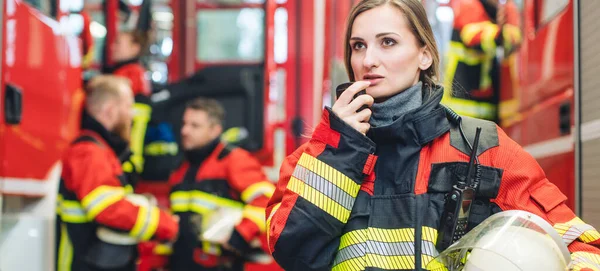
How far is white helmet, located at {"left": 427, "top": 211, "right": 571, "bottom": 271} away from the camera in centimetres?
155

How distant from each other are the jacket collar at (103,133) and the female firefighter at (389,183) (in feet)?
8.80

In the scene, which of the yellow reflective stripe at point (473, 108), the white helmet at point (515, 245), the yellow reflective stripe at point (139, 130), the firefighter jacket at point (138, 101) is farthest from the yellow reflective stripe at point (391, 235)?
the yellow reflective stripe at point (139, 130)

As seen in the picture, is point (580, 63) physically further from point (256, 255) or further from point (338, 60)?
point (338, 60)

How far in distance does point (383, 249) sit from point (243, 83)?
4462 millimetres

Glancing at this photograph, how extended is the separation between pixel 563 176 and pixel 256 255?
246 cm

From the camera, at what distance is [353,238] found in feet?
6.05

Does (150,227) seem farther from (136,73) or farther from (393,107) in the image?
(393,107)

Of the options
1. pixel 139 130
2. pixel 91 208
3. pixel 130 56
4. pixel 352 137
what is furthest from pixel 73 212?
pixel 352 137

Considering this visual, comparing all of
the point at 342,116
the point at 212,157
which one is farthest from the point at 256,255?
the point at 342,116

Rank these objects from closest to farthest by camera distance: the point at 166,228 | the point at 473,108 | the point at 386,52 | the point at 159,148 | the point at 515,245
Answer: the point at 515,245 → the point at 386,52 → the point at 473,108 → the point at 166,228 → the point at 159,148

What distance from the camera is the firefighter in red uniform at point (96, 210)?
412 cm

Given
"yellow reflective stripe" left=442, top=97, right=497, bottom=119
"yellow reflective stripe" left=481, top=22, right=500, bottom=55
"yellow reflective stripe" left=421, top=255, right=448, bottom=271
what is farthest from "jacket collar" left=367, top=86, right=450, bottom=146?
"yellow reflective stripe" left=481, top=22, right=500, bottom=55

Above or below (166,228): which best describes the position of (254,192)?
above

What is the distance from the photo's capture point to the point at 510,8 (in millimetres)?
4074
